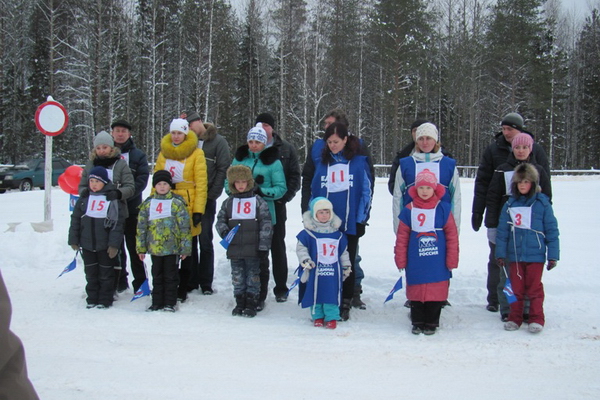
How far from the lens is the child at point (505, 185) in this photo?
4918 millimetres

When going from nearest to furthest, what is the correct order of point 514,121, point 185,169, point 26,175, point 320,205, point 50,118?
point 320,205
point 514,121
point 185,169
point 50,118
point 26,175

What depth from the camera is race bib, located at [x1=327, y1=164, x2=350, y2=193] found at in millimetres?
5102

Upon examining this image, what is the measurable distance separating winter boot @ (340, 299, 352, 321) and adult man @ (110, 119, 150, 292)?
244 cm

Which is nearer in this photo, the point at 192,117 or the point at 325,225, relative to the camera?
the point at 325,225

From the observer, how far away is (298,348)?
4.16m

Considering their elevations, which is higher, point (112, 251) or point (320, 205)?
point (320, 205)

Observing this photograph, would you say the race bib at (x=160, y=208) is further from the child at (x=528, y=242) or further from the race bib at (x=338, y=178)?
the child at (x=528, y=242)

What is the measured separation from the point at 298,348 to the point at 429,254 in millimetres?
1550

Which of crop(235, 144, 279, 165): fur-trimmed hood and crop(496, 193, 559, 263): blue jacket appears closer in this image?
crop(496, 193, 559, 263): blue jacket

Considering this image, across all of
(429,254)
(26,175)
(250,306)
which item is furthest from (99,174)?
(26,175)

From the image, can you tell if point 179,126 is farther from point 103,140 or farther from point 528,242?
point 528,242

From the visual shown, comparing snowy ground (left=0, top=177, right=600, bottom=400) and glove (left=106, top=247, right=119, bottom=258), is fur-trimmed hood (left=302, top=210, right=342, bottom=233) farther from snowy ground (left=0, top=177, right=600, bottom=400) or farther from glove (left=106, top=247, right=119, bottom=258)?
glove (left=106, top=247, right=119, bottom=258)

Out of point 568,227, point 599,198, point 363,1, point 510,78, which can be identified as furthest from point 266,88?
point 568,227

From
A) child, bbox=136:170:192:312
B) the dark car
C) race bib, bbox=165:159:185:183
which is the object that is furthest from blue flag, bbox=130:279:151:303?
the dark car
